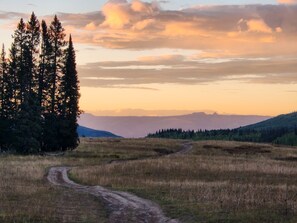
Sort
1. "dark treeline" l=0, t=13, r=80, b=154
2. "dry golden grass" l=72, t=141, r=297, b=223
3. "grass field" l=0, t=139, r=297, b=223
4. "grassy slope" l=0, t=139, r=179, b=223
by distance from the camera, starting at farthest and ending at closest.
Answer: "dark treeline" l=0, t=13, r=80, b=154 < "dry golden grass" l=72, t=141, r=297, b=223 < "grass field" l=0, t=139, r=297, b=223 < "grassy slope" l=0, t=139, r=179, b=223

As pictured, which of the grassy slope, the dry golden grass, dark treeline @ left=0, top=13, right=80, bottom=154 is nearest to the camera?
the grassy slope

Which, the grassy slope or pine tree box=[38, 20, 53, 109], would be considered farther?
pine tree box=[38, 20, 53, 109]

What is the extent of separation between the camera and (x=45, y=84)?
2721 inches

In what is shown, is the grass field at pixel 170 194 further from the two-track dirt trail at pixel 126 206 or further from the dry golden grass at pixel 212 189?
the two-track dirt trail at pixel 126 206

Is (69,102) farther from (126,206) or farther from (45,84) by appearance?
(126,206)

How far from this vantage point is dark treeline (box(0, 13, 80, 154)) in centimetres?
6669

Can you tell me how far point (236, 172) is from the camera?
40.6 m

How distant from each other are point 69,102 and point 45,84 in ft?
14.4

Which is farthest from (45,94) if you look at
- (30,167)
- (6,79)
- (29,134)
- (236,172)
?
(236,172)

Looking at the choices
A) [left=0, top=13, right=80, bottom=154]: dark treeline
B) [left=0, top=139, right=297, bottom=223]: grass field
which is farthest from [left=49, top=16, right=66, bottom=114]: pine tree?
[left=0, top=139, right=297, bottom=223]: grass field

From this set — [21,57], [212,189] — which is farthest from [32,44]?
[212,189]

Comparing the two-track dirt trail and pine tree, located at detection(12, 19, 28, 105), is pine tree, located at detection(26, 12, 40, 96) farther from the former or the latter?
the two-track dirt trail

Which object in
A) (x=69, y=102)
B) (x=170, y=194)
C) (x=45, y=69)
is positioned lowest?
(x=170, y=194)

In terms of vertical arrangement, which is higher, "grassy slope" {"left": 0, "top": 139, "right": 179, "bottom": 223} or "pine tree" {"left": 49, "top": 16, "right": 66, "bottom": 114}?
"pine tree" {"left": 49, "top": 16, "right": 66, "bottom": 114}
